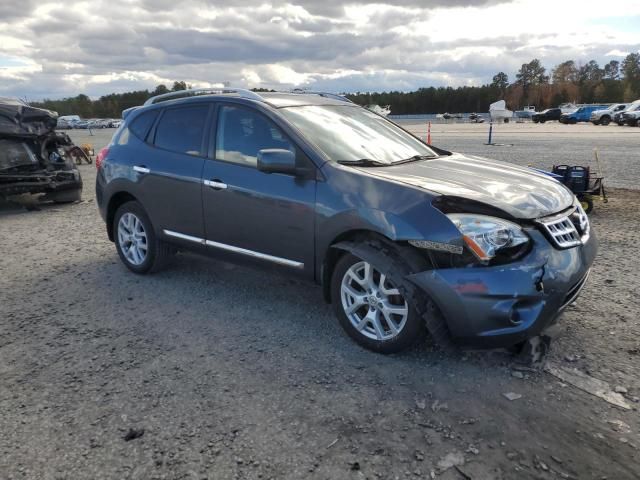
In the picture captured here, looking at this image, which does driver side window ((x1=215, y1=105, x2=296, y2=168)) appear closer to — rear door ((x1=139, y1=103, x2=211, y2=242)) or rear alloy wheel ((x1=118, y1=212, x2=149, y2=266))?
rear door ((x1=139, y1=103, x2=211, y2=242))

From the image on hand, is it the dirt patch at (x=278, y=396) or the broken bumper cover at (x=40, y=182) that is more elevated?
the broken bumper cover at (x=40, y=182)

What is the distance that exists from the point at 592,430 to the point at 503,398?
0.49 meters

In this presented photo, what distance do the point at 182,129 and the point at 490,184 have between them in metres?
2.90

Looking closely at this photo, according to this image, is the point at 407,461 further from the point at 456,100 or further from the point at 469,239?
the point at 456,100

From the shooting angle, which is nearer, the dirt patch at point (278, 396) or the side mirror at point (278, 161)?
the dirt patch at point (278, 396)

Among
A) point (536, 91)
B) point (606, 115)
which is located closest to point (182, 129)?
point (606, 115)

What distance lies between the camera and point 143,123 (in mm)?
5387

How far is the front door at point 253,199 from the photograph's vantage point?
3924 mm

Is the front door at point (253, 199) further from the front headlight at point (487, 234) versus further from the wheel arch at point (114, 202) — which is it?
the wheel arch at point (114, 202)

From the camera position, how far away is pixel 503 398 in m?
3.08

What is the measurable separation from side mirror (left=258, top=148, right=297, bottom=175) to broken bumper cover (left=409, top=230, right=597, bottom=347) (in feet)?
4.10

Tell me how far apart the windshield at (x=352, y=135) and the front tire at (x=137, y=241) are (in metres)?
2.02

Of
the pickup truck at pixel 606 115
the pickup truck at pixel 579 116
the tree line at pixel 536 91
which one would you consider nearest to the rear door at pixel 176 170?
the pickup truck at pixel 606 115

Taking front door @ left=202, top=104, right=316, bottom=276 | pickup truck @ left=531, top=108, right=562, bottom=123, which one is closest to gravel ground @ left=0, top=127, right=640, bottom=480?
front door @ left=202, top=104, right=316, bottom=276
